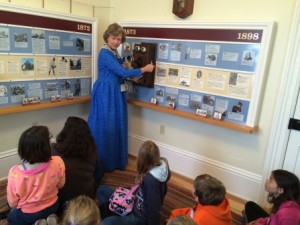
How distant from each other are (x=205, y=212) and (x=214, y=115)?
1.05 metres

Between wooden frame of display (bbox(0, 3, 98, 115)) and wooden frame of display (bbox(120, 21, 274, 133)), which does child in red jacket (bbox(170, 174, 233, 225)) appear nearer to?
wooden frame of display (bbox(120, 21, 274, 133))

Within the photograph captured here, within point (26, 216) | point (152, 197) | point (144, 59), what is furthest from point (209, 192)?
point (144, 59)

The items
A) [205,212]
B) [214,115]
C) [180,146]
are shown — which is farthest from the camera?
[180,146]

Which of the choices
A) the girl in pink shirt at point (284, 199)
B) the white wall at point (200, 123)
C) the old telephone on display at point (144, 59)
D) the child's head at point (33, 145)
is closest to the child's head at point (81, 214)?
the child's head at point (33, 145)

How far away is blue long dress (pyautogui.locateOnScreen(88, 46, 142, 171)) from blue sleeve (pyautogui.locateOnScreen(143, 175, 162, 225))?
1023 mm

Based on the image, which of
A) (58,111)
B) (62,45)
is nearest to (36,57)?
(62,45)

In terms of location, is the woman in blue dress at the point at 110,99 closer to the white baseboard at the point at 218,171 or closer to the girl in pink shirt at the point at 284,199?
the white baseboard at the point at 218,171

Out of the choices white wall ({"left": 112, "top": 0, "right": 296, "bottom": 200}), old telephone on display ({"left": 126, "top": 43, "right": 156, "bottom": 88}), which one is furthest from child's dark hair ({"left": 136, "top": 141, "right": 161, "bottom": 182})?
old telephone on display ({"left": 126, "top": 43, "right": 156, "bottom": 88})

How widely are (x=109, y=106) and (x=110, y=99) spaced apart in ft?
0.21

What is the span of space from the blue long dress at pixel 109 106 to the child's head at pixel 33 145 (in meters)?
1.07

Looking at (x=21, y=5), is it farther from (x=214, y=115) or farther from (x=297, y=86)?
(x=297, y=86)

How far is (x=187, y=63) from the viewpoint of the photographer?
2.35 metres

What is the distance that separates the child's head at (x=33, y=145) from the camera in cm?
132

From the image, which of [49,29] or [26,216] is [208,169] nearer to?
[26,216]
